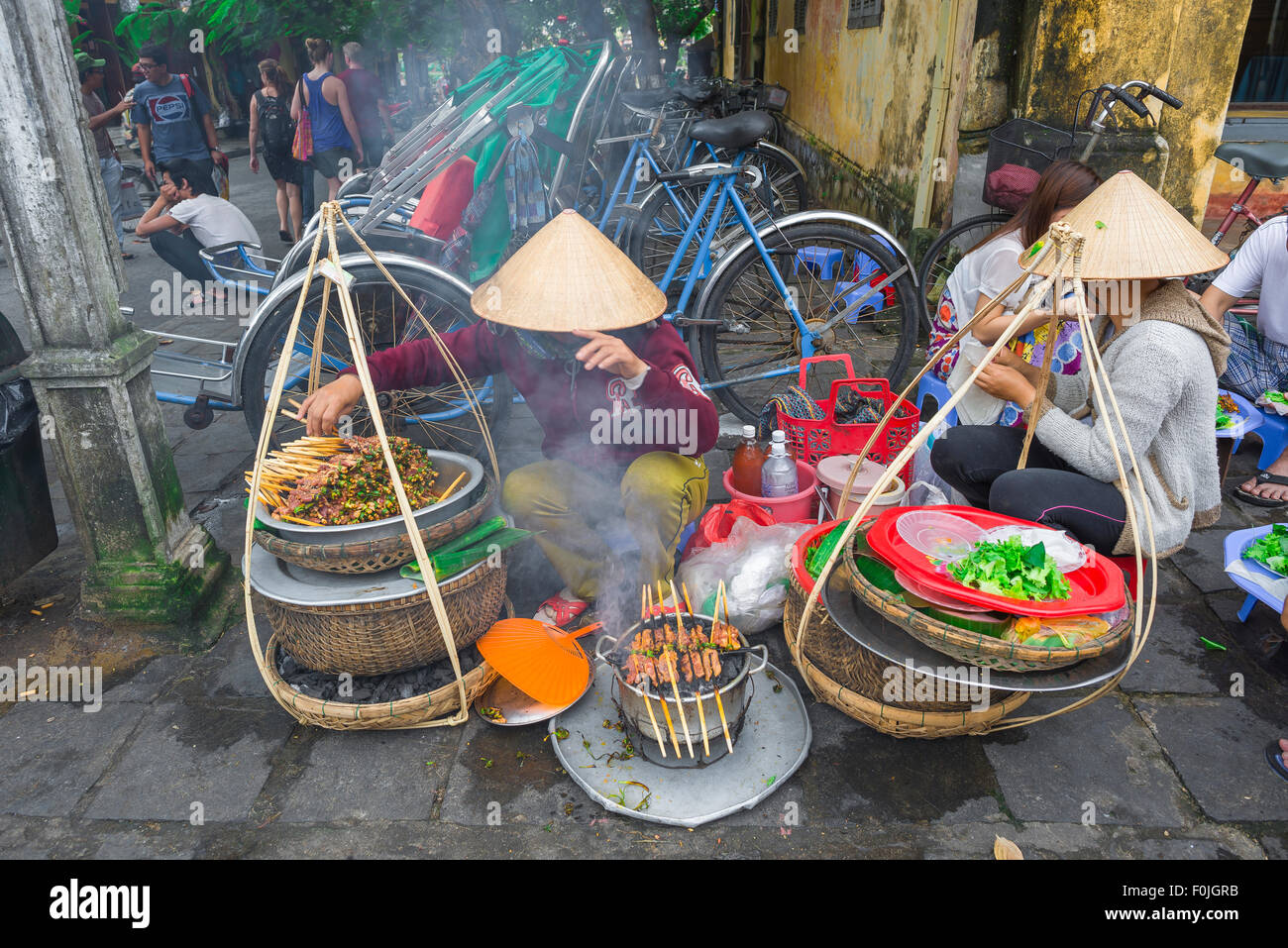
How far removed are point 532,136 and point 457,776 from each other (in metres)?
3.48

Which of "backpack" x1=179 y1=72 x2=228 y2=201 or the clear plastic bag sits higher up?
"backpack" x1=179 y1=72 x2=228 y2=201

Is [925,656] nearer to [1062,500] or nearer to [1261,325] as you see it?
[1062,500]

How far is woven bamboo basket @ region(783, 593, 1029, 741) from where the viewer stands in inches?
95.9

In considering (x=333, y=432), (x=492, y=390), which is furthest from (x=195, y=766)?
(x=492, y=390)

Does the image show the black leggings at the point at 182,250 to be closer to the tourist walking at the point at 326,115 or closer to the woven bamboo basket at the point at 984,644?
the tourist walking at the point at 326,115

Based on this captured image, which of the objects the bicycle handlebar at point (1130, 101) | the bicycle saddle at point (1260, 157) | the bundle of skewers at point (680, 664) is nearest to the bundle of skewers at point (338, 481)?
the bundle of skewers at point (680, 664)

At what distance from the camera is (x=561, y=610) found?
10.8 feet

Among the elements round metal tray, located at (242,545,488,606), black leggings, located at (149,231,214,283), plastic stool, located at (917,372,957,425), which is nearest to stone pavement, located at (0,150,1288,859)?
round metal tray, located at (242,545,488,606)

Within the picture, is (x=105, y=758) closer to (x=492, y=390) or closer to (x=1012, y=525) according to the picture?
(x=492, y=390)

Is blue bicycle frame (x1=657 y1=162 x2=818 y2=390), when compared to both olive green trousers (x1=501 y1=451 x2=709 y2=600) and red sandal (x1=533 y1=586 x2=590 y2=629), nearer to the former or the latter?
olive green trousers (x1=501 y1=451 x2=709 y2=600)

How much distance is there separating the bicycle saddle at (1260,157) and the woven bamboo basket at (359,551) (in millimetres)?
5722

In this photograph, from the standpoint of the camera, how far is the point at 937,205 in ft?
20.3

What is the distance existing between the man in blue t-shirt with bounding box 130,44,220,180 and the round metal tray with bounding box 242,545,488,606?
7.77m

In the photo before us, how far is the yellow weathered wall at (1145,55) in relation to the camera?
5043mm
